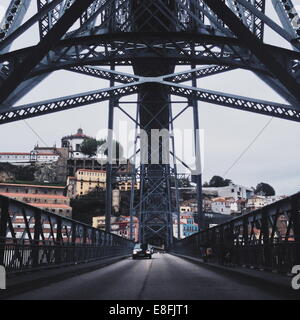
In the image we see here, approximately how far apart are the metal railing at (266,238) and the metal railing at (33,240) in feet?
19.4

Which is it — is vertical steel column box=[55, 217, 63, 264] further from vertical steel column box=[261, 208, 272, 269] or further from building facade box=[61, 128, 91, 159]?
building facade box=[61, 128, 91, 159]

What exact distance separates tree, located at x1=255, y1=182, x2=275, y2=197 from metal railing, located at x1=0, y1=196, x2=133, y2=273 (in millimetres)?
165309

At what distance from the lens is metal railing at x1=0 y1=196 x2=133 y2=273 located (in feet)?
28.2

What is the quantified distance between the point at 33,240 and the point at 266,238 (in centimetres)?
608

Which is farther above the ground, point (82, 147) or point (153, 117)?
point (82, 147)

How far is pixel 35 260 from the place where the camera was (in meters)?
10.7

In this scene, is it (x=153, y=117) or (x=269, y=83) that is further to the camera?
(x=153, y=117)

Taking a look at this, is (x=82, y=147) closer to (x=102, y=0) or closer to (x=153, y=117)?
(x=153, y=117)

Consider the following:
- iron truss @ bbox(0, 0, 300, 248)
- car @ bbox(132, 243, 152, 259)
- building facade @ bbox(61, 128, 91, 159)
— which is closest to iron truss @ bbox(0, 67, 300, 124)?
iron truss @ bbox(0, 0, 300, 248)

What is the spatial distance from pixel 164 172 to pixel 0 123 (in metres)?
25.2

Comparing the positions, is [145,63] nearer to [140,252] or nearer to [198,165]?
[198,165]

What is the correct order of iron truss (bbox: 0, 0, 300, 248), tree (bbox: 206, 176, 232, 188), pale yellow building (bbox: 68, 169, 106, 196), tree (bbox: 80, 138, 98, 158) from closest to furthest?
iron truss (bbox: 0, 0, 300, 248) < pale yellow building (bbox: 68, 169, 106, 196) < tree (bbox: 80, 138, 98, 158) < tree (bbox: 206, 176, 232, 188)

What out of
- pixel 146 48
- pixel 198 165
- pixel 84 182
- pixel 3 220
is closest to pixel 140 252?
pixel 198 165

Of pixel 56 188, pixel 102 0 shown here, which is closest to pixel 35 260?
pixel 102 0
